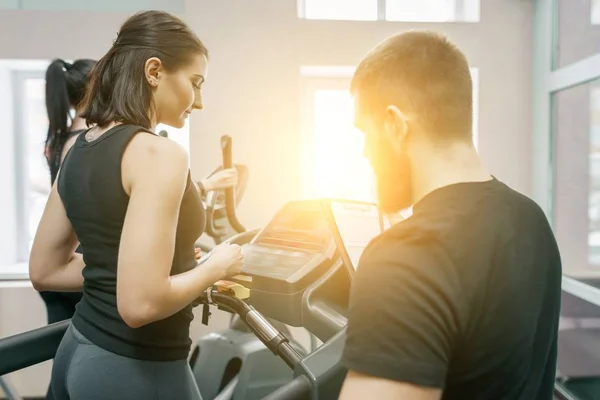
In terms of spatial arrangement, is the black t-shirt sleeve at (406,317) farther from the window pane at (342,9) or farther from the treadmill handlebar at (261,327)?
the window pane at (342,9)

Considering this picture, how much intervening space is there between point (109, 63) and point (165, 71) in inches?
4.7

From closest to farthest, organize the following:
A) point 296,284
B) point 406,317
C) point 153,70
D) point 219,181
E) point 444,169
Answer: point 406,317
point 444,169
point 153,70
point 296,284
point 219,181

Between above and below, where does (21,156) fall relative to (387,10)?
below

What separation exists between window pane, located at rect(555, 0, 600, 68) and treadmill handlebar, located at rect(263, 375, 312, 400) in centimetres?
241

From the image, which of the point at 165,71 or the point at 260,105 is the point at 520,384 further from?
the point at 260,105

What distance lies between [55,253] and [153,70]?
482 millimetres

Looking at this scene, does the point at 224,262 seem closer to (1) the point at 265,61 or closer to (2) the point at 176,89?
(2) the point at 176,89

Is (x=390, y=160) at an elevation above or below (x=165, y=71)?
below

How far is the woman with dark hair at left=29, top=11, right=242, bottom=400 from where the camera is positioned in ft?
2.96

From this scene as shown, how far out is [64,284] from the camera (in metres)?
1.21

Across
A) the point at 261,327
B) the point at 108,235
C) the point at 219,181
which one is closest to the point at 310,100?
the point at 219,181

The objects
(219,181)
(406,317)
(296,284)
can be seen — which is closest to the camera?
(406,317)

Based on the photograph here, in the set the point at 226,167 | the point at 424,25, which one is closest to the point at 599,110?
the point at 424,25

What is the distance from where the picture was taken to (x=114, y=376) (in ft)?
3.15
